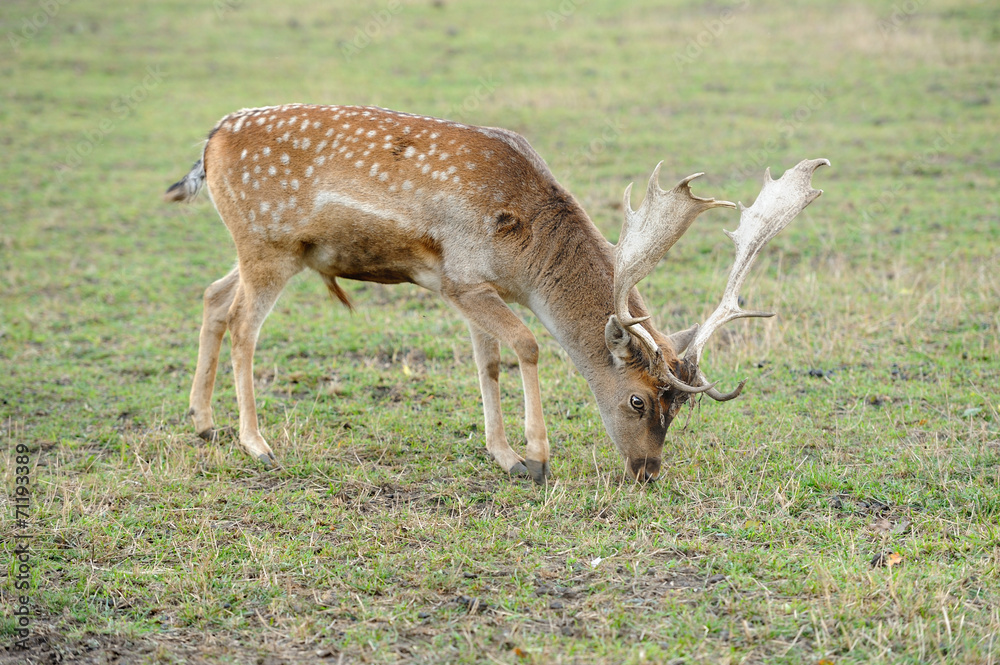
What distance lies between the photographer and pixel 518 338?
577 centimetres

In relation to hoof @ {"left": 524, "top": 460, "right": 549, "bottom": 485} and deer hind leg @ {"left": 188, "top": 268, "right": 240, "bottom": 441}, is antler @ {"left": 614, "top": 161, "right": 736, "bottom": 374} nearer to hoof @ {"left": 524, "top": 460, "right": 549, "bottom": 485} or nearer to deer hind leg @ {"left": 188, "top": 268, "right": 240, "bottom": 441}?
hoof @ {"left": 524, "top": 460, "right": 549, "bottom": 485}

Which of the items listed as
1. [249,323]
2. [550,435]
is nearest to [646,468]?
[550,435]

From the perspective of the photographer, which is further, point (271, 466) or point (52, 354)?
point (52, 354)

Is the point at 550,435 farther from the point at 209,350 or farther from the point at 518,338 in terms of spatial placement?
the point at 209,350

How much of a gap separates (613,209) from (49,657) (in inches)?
334

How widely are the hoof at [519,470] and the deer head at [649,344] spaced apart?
0.59 meters

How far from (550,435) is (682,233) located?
173cm

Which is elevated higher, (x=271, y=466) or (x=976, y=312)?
(x=976, y=312)

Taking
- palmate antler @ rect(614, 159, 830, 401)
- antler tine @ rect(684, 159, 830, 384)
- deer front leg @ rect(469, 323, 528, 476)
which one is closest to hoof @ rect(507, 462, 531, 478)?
deer front leg @ rect(469, 323, 528, 476)

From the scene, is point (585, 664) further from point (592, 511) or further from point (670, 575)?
point (592, 511)

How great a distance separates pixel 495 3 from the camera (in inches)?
902

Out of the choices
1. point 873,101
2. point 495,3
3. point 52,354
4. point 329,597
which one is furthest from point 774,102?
point 329,597

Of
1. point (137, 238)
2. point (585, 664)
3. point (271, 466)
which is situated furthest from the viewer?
point (137, 238)

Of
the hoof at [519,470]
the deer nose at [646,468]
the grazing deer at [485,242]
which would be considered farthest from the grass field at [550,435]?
the grazing deer at [485,242]
